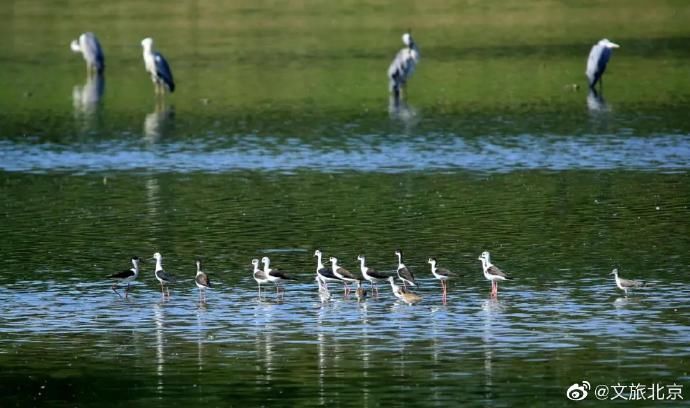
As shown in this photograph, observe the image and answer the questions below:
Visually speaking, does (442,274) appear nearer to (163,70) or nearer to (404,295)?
(404,295)

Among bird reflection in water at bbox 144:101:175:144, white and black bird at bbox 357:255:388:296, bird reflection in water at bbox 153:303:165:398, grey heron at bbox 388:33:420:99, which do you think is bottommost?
bird reflection in water at bbox 153:303:165:398

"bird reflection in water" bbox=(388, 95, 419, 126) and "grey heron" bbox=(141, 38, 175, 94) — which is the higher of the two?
"grey heron" bbox=(141, 38, 175, 94)

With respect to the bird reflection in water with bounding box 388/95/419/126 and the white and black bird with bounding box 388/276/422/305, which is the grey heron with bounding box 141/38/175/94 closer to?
the bird reflection in water with bounding box 388/95/419/126

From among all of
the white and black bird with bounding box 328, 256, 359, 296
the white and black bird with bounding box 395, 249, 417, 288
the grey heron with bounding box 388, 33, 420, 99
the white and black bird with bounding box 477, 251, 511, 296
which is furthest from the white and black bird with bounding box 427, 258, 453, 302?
the grey heron with bounding box 388, 33, 420, 99

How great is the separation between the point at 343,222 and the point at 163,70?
23593 mm

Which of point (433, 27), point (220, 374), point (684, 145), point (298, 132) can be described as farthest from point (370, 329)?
point (433, 27)

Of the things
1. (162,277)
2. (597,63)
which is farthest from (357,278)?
(597,63)

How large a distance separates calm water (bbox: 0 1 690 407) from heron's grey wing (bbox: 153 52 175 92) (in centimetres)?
72

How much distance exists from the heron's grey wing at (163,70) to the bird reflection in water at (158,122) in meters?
1.08

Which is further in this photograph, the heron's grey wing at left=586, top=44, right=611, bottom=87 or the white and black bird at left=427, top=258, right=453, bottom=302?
the heron's grey wing at left=586, top=44, right=611, bottom=87

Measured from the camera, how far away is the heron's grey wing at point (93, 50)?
60125 millimetres

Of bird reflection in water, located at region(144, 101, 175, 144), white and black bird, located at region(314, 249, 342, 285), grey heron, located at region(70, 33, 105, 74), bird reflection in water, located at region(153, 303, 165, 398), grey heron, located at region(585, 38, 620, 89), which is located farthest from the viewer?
grey heron, located at region(70, 33, 105, 74)

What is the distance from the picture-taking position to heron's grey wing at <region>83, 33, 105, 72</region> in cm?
6012

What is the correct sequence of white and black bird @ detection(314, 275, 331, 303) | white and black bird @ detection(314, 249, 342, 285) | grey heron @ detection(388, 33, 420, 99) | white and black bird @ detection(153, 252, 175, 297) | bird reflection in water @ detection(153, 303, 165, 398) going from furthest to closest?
grey heron @ detection(388, 33, 420, 99) → white and black bird @ detection(153, 252, 175, 297) → white and black bird @ detection(314, 275, 331, 303) → white and black bird @ detection(314, 249, 342, 285) → bird reflection in water @ detection(153, 303, 165, 398)
